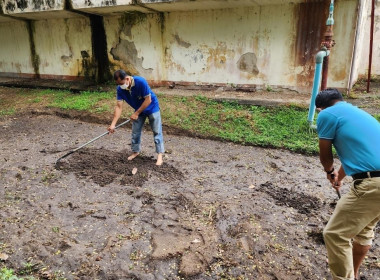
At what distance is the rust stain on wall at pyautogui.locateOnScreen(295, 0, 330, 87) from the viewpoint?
728 centimetres

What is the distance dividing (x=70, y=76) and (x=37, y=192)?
778cm

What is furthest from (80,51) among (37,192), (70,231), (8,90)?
(70,231)

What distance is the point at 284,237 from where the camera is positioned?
11.4ft

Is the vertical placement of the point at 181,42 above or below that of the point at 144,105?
above

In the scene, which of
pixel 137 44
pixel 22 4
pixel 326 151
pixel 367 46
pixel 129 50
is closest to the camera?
pixel 326 151

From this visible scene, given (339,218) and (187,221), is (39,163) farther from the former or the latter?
(339,218)

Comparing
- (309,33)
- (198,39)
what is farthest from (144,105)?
(309,33)

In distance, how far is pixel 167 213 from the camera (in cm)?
393

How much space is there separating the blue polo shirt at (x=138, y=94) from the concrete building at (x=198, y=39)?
12.5 ft

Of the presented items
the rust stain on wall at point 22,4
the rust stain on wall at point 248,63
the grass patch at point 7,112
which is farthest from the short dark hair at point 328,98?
the rust stain on wall at point 22,4

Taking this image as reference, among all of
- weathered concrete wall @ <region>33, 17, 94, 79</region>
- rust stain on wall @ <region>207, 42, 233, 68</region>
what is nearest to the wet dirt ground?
rust stain on wall @ <region>207, 42, 233, 68</region>

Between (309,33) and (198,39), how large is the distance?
300 centimetres

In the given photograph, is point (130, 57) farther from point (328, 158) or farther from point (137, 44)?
point (328, 158)

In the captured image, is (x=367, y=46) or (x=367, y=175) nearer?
(x=367, y=175)
